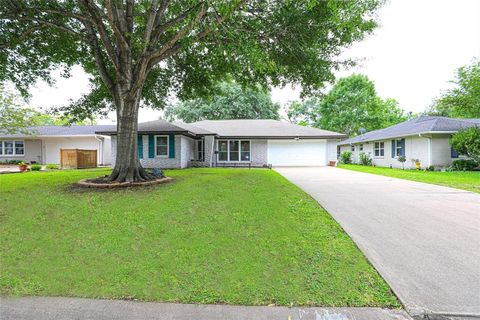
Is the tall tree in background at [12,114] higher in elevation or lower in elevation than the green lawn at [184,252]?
higher

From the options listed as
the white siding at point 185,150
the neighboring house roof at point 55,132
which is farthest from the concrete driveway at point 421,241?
the neighboring house roof at point 55,132

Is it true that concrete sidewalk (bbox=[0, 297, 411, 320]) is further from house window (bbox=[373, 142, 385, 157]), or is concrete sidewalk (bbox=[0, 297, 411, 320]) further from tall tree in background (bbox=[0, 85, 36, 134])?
house window (bbox=[373, 142, 385, 157])

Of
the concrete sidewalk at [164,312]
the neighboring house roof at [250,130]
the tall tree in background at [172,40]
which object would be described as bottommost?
the concrete sidewalk at [164,312]

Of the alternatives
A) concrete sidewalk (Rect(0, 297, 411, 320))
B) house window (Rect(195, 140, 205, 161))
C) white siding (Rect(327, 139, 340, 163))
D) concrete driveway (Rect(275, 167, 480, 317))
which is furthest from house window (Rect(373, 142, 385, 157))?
concrete sidewalk (Rect(0, 297, 411, 320))

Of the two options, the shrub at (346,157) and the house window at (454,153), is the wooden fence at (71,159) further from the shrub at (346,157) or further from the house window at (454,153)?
the shrub at (346,157)

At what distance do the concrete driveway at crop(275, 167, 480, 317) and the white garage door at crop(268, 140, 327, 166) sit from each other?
12093mm

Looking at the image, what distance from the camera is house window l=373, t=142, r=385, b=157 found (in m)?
22.4

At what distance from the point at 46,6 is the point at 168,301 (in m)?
9.04

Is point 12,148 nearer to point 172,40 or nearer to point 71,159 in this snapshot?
point 71,159

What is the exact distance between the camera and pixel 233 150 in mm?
19578

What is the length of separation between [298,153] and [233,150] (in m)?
5.21

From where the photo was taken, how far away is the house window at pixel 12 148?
2212 cm

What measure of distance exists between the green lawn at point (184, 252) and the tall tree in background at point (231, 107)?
28.7 m

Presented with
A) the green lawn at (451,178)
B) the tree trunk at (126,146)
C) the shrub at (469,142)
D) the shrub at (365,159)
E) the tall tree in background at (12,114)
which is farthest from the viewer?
the shrub at (365,159)
